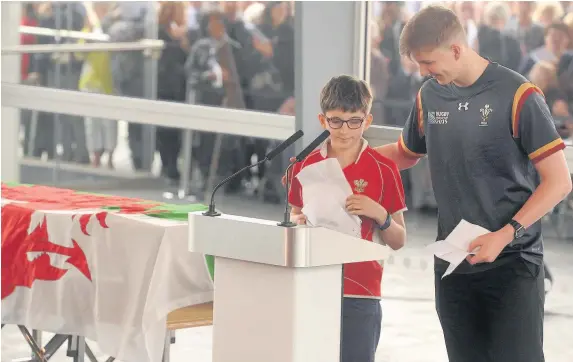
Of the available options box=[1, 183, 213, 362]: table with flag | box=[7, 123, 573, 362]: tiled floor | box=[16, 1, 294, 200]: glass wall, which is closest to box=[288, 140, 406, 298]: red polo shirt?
box=[1, 183, 213, 362]: table with flag

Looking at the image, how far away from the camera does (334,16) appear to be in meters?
5.50

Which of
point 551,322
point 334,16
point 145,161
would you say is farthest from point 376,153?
point 145,161

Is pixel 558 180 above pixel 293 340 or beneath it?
above

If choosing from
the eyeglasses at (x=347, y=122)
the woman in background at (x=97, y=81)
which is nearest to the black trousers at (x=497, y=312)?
the eyeglasses at (x=347, y=122)

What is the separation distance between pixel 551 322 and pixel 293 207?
2.91 meters

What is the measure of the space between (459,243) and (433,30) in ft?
1.71

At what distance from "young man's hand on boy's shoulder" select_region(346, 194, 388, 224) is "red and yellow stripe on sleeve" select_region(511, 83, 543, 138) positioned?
41 cm

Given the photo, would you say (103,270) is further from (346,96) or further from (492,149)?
(492,149)

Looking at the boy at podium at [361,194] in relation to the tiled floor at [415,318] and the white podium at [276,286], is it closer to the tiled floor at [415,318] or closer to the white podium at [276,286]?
the white podium at [276,286]

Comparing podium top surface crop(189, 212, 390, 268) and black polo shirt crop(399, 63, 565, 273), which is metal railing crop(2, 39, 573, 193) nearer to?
black polo shirt crop(399, 63, 565, 273)

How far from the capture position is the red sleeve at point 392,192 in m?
3.12

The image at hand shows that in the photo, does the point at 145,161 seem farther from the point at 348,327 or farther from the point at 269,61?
the point at 348,327

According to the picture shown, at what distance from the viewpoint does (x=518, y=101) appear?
→ 2.76 m

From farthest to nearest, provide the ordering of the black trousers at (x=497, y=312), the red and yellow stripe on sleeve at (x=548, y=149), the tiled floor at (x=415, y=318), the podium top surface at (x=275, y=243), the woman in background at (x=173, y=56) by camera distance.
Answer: the woman in background at (x=173, y=56) < the tiled floor at (x=415, y=318) < the black trousers at (x=497, y=312) < the red and yellow stripe on sleeve at (x=548, y=149) < the podium top surface at (x=275, y=243)
